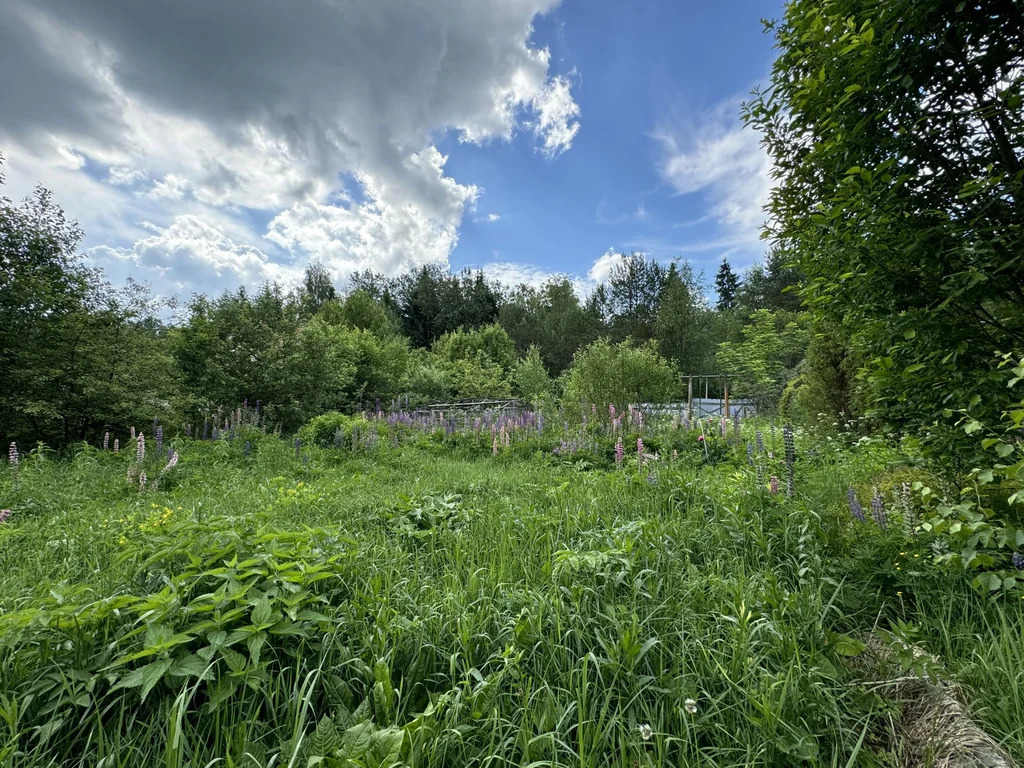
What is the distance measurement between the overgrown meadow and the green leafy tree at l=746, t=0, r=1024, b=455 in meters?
0.57

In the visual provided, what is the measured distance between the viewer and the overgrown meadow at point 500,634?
1231 mm

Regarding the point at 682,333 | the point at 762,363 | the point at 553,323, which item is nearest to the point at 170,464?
the point at 762,363

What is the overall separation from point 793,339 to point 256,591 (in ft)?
66.0

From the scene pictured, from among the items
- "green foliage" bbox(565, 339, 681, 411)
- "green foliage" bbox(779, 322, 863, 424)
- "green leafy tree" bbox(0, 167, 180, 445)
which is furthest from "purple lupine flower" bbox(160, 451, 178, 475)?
"green foliage" bbox(779, 322, 863, 424)

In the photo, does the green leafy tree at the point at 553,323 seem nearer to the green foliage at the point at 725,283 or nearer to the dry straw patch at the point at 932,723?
the green foliage at the point at 725,283

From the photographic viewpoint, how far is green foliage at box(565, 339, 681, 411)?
8.53m

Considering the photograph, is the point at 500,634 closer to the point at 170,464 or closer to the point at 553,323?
the point at 170,464

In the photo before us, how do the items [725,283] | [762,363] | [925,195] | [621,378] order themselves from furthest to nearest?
[725,283] → [762,363] → [621,378] → [925,195]

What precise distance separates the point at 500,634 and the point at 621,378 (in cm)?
734

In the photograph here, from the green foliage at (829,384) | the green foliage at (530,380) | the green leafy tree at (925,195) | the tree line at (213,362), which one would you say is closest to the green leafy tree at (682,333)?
the tree line at (213,362)

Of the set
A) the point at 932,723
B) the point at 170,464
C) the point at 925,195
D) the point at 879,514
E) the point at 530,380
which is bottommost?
the point at 932,723

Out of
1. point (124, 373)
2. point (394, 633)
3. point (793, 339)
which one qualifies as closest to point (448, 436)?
point (124, 373)

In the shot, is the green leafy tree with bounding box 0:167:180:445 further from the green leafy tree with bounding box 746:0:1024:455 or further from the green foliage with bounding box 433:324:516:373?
the green foliage with bounding box 433:324:516:373

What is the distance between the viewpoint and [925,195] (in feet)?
6.96
